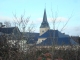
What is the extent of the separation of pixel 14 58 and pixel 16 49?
0.35 metres

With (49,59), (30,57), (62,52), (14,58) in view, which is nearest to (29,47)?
(30,57)

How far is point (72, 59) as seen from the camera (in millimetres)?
11492

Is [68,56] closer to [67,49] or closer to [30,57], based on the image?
[67,49]

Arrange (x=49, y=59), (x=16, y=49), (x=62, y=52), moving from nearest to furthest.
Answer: (x=16, y=49) → (x=49, y=59) → (x=62, y=52)

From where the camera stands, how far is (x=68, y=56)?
11781 millimetres

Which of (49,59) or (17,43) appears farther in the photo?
(49,59)

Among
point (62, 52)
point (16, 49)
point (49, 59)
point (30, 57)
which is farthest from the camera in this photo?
point (62, 52)

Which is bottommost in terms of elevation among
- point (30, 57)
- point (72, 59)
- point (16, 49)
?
point (72, 59)

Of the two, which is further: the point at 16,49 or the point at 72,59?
the point at 72,59

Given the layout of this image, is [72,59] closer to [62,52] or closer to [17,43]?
[62,52]

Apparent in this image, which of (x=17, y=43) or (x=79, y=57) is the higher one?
(x=17, y=43)

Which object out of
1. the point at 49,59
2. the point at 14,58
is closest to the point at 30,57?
the point at 49,59

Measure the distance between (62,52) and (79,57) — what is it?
3.49 ft

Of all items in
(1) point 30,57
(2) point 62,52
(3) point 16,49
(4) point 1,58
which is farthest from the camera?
(2) point 62,52
